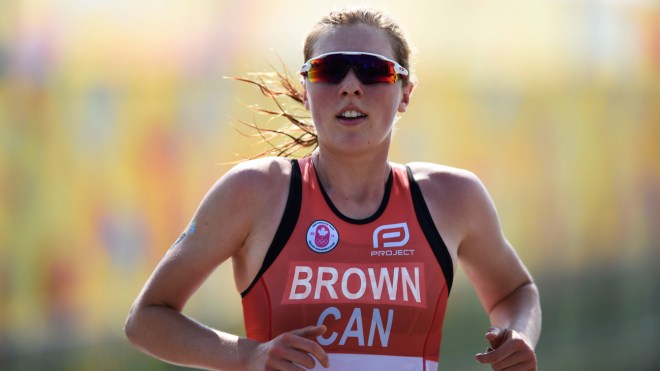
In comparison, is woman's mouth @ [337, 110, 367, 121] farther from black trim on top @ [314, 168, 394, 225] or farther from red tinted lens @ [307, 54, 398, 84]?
black trim on top @ [314, 168, 394, 225]

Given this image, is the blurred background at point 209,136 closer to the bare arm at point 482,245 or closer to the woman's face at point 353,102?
the woman's face at point 353,102

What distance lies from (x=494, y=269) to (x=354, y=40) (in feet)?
2.55

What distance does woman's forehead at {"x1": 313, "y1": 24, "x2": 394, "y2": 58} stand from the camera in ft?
8.06

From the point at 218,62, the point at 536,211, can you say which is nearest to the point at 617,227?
the point at 536,211

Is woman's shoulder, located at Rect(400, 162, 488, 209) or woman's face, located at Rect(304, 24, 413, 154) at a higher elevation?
woman's face, located at Rect(304, 24, 413, 154)

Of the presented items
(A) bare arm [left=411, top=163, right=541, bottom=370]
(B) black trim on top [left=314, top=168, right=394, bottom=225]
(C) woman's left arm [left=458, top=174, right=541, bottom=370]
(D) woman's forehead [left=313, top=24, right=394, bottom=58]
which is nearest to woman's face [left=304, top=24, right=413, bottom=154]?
(D) woman's forehead [left=313, top=24, right=394, bottom=58]

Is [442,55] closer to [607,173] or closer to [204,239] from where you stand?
[607,173]

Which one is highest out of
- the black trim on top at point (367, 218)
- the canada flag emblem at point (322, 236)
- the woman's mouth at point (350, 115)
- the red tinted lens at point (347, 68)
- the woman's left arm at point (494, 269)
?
the red tinted lens at point (347, 68)

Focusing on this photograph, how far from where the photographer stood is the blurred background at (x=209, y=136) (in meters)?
4.32

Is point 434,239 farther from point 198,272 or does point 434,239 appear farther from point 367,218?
point 198,272

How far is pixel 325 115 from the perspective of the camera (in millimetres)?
2418

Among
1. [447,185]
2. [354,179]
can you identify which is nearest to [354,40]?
[354,179]

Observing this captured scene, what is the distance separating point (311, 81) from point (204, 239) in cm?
48

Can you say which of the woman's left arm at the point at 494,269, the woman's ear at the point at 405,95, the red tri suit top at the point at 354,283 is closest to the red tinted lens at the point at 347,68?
the woman's ear at the point at 405,95
